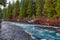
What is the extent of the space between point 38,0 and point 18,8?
114ft

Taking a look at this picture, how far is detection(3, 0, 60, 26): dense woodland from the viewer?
175 feet

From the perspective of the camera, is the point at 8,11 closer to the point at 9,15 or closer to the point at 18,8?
the point at 9,15

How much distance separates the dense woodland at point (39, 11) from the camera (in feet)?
175

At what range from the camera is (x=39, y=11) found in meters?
72.6

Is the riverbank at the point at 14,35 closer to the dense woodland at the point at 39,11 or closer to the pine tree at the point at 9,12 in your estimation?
the dense woodland at the point at 39,11

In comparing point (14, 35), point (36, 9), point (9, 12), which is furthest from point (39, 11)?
point (9, 12)

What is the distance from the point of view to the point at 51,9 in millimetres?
57719

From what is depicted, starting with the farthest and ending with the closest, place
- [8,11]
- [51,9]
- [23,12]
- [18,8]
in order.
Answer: [8,11] → [18,8] → [23,12] → [51,9]

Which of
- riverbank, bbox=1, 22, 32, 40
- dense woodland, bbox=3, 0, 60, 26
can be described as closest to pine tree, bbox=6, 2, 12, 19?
dense woodland, bbox=3, 0, 60, 26

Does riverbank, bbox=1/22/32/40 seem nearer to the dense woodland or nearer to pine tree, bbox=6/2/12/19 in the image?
the dense woodland

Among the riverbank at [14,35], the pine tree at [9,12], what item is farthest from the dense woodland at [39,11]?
the riverbank at [14,35]

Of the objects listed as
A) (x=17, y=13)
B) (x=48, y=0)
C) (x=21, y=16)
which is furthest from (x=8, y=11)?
(x=48, y=0)

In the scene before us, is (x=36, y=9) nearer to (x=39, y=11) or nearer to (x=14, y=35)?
(x=39, y=11)

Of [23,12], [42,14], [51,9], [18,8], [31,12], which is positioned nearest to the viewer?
[51,9]
